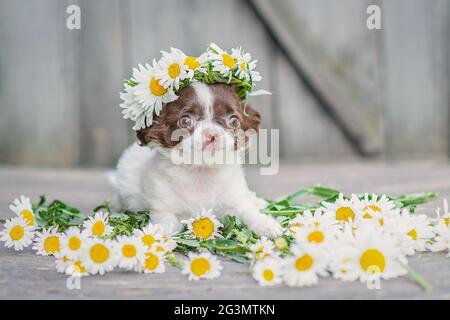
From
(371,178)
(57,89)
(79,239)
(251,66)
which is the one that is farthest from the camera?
(57,89)

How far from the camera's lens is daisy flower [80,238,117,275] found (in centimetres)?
173

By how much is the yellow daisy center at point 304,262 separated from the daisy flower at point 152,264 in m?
0.39

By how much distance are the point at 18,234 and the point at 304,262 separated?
102 centimetres

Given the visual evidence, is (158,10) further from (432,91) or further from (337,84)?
(432,91)

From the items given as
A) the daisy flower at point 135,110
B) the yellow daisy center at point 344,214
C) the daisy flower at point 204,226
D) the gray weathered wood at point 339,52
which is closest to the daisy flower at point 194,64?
the daisy flower at point 135,110

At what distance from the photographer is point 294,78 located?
4996mm

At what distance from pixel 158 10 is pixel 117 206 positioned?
8.01ft

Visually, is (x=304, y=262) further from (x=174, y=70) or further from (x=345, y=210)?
(x=174, y=70)

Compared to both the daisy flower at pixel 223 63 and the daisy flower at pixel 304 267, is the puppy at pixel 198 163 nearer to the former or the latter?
the daisy flower at pixel 223 63

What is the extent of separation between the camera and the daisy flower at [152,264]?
175cm

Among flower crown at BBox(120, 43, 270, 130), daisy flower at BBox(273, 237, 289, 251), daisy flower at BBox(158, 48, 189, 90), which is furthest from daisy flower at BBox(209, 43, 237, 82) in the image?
daisy flower at BBox(273, 237, 289, 251)

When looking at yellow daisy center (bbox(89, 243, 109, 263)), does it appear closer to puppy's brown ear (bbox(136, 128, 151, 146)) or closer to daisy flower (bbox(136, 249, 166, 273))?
daisy flower (bbox(136, 249, 166, 273))

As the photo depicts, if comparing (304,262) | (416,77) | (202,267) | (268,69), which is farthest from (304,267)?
(416,77)

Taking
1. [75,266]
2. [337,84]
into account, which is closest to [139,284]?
[75,266]
